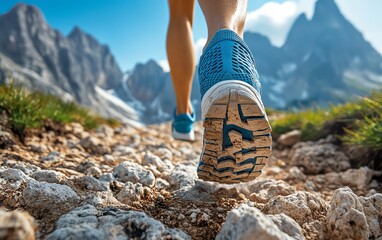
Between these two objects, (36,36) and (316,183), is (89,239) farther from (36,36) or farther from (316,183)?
(36,36)

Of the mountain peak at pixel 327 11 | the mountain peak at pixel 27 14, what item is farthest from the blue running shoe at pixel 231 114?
the mountain peak at pixel 327 11

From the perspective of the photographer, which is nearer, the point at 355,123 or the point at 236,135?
the point at 236,135

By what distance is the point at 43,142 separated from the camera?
2.74 metres

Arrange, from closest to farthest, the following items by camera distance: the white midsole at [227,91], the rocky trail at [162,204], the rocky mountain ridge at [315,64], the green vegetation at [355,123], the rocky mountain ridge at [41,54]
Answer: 1. the rocky trail at [162,204]
2. the white midsole at [227,91]
3. the green vegetation at [355,123]
4. the rocky mountain ridge at [41,54]
5. the rocky mountain ridge at [315,64]

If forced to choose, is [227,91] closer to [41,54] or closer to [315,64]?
[41,54]

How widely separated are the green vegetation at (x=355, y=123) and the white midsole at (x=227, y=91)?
163cm

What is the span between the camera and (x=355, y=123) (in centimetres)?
300

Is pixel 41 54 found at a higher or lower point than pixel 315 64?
lower

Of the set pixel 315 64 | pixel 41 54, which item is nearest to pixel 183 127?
pixel 41 54

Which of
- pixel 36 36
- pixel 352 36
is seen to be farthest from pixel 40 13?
pixel 352 36

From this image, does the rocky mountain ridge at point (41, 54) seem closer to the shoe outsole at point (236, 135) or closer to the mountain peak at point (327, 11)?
the shoe outsole at point (236, 135)

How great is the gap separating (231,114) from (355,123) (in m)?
2.35

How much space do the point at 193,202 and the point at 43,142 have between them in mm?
1853

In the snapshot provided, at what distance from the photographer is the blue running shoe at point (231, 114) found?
3.91 ft
